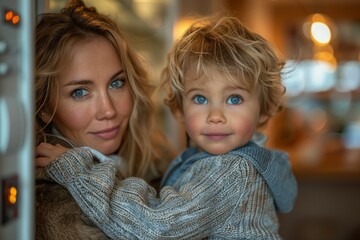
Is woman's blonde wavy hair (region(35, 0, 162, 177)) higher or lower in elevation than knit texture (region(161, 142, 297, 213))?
higher

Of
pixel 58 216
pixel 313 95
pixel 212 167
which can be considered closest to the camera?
pixel 58 216

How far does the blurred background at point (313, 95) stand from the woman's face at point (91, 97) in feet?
4.69

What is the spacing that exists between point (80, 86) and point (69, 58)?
0.08 metres

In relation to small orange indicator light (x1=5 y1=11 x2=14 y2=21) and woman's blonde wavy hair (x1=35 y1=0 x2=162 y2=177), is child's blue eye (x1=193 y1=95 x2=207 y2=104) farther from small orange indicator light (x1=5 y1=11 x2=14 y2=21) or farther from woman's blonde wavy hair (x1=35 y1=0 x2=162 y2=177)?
small orange indicator light (x1=5 y1=11 x2=14 y2=21)

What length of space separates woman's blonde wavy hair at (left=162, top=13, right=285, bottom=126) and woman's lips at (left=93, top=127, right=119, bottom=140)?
0.22 metres

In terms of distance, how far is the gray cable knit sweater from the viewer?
1.21 meters

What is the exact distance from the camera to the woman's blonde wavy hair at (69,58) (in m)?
1.40

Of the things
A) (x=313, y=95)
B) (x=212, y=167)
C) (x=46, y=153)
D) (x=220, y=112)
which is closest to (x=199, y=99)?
(x=220, y=112)

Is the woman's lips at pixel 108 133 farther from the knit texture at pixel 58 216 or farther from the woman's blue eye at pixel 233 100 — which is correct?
the woman's blue eye at pixel 233 100

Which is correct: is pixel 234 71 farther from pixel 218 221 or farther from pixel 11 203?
pixel 11 203

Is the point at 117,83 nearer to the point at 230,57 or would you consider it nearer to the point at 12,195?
the point at 230,57

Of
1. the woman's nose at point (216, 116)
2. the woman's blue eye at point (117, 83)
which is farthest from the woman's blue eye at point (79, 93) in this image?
the woman's nose at point (216, 116)

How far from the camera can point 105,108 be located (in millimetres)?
1476

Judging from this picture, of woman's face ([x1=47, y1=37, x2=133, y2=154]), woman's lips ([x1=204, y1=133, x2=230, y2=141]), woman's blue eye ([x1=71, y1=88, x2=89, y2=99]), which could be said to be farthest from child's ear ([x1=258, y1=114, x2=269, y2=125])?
woman's blue eye ([x1=71, y1=88, x2=89, y2=99])
